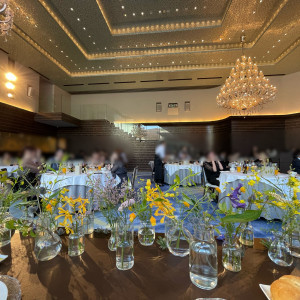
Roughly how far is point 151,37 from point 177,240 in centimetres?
714

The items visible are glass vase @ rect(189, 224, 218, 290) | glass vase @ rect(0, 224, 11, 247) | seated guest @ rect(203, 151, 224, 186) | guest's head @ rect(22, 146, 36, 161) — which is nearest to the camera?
glass vase @ rect(189, 224, 218, 290)

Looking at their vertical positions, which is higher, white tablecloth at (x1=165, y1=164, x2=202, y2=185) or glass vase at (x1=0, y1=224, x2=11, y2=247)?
glass vase at (x1=0, y1=224, x2=11, y2=247)

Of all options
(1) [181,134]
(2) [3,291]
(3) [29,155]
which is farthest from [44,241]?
(1) [181,134]

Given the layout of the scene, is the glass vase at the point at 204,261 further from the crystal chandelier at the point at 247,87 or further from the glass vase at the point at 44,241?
the crystal chandelier at the point at 247,87

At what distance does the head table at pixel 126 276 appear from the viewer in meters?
0.58

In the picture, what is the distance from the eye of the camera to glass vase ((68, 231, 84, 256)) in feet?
2.61

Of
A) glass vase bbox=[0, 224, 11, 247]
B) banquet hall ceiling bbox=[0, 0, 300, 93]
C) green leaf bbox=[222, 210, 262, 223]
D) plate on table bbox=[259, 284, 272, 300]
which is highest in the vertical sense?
banquet hall ceiling bbox=[0, 0, 300, 93]

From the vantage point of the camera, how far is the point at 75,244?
80cm

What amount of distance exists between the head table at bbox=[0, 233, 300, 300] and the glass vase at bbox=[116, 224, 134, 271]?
0.02 m

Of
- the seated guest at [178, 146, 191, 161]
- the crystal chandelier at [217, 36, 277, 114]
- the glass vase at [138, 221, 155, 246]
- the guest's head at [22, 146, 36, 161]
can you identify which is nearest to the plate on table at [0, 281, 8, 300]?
the glass vase at [138, 221, 155, 246]

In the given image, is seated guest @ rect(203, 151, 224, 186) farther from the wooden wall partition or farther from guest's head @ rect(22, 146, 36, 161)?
the wooden wall partition

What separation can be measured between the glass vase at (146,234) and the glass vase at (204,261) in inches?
12.5

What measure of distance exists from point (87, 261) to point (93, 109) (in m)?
11.5

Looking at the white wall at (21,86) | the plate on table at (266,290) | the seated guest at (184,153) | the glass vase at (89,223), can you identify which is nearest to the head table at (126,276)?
the plate on table at (266,290)
